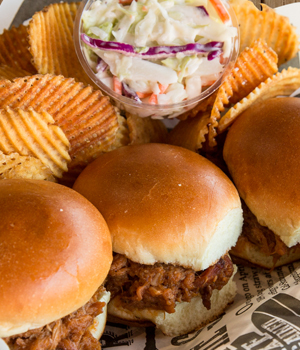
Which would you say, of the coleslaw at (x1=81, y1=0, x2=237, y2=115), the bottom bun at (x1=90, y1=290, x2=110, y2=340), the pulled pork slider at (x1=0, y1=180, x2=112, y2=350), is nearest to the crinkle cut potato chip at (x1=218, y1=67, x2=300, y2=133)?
the coleslaw at (x1=81, y1=0, x2=237, y2=115)

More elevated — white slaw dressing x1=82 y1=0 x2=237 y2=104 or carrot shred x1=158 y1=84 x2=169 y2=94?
white slaw dressing x1=82 y1=0 x2=237 y2=104

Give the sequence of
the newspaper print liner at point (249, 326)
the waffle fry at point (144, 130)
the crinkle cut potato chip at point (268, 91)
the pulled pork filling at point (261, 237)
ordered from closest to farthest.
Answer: the newspaper print liner at point (249, 326), the pulled pork filling at point (261, 237), the crinkle cut potato chip at point (268, 91), the waffle fry at point (144, 130)

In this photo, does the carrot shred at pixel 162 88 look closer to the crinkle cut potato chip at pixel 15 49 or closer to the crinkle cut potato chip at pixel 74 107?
the crinkle cut potato chip at pixel 74 107

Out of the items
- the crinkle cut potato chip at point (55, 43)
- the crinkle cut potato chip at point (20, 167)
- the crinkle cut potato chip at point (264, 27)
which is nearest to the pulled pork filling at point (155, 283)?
the crinkle cut potato chip at point (20, 167)

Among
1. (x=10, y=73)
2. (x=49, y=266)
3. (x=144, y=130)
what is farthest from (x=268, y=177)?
(x=10, y=73)

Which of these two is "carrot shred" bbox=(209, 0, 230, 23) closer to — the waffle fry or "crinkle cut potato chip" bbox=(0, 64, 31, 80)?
the waffle fry

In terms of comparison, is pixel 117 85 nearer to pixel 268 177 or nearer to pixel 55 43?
pixel 55 43

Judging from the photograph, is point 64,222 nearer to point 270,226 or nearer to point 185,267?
point 185,267
